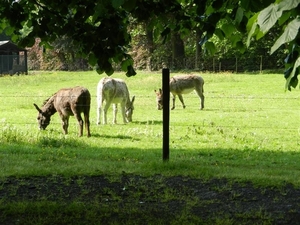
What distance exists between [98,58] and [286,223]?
2.83 meters

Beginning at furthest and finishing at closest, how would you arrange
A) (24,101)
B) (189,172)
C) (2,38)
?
(2,38) → (24,101) → (189,172)

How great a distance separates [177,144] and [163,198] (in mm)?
6518

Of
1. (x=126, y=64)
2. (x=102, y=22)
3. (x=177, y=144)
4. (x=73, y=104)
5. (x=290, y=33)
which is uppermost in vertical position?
(x=102, y=22)

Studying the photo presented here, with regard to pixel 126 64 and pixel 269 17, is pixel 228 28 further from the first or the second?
pixel 269 17

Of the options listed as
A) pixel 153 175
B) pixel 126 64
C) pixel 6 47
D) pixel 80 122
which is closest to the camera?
pixel 126 64

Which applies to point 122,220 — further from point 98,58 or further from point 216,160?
point 216,160

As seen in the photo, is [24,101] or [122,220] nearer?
[122,220]

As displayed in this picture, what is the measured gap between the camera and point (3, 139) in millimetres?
12641

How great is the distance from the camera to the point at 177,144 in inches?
524

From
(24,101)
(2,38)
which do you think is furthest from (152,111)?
(2,38)

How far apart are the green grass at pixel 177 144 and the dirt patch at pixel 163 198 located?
0.50m

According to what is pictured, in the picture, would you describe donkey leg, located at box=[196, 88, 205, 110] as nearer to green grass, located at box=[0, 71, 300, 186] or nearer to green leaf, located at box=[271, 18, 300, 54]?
green grass, located at box=[0, 71, 300, 186]

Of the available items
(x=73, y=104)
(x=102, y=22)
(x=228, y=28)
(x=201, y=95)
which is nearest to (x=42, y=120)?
(x=73, y=104)

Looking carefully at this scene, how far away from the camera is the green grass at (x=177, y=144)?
8.84 m
